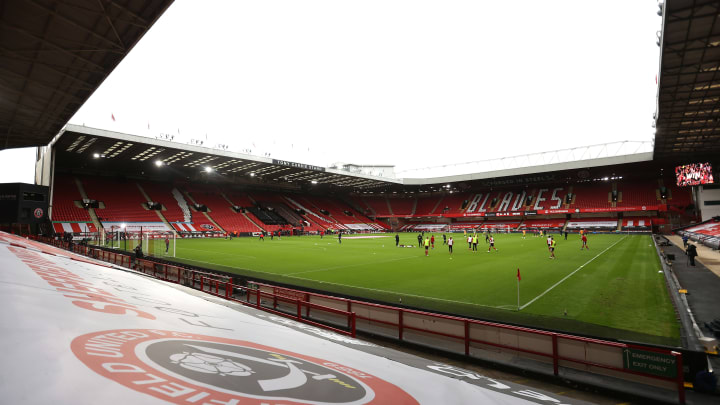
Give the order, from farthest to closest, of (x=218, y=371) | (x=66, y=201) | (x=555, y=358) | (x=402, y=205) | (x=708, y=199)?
→ (x=402, y=205) → (x=708, y=199) → (x=66, y=201) → (x=555, y=358) → (x=218, y=371)

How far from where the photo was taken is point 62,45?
50.3ft

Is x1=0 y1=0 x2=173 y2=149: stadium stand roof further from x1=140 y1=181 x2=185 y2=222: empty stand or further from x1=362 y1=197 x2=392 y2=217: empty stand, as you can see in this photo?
x1=362 y1=197 x2=392 y2=217: empty stand

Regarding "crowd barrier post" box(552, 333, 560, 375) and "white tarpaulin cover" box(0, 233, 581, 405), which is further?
"crowd barrier post" box(552, 333, 560, 375)

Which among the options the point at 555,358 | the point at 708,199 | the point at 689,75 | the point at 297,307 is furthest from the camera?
the point at 708,199

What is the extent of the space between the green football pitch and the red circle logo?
28.1 ft

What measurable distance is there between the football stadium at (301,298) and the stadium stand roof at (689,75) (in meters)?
0.15

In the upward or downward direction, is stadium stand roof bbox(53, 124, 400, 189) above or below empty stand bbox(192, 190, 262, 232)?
above

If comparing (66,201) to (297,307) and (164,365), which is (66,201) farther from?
(164,365)

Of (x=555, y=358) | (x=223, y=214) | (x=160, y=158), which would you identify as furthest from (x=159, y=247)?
(x=555, y=358)

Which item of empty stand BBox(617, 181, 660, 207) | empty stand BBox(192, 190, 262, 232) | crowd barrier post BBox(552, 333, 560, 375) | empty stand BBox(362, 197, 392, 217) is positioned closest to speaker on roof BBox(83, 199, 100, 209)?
empty stand BBox(192, 190, 262, 232)

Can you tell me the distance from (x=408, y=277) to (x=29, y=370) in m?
16.8

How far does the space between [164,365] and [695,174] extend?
53670 mm

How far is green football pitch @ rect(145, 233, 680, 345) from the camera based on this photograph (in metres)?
10.3

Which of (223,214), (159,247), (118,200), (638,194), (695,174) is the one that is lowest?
(159,247)
